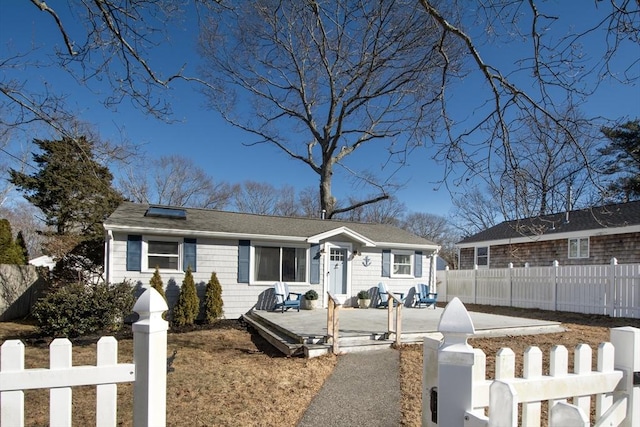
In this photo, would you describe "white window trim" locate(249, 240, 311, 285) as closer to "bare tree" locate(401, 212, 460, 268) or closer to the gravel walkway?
the gravel walkway

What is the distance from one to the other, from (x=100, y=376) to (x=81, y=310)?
8332 millimetres

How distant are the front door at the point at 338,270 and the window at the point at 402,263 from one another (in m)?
1.98

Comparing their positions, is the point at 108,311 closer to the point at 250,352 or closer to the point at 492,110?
the point at 250,352

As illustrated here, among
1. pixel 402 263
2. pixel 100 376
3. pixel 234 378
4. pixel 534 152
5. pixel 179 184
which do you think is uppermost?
pixel 179 184

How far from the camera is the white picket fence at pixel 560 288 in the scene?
35.6 feet

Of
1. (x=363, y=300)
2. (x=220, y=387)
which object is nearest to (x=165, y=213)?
(x=363, y=300)

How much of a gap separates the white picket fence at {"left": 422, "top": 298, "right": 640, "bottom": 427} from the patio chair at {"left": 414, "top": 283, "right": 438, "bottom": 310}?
1175 centimetres

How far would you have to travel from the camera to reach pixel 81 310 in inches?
344

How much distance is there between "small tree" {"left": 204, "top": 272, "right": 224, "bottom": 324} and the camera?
10.9m

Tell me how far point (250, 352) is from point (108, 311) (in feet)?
12.6

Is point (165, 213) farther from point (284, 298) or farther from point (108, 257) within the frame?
point (284, 298)

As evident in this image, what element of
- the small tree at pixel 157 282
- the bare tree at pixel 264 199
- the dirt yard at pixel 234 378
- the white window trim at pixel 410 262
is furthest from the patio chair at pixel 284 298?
the bare tree at pixel 264 199

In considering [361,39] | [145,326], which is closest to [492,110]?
[361,39]

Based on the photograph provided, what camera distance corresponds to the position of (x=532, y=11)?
3.23m
